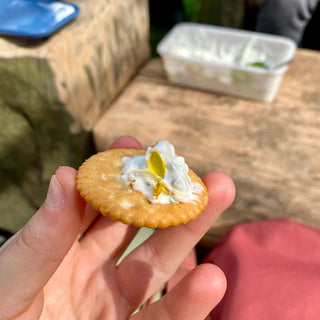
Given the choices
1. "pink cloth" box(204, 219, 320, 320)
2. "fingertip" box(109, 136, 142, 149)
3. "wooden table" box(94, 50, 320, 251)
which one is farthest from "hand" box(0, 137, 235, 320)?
"wooden table" box(94, 50, 320, 251)

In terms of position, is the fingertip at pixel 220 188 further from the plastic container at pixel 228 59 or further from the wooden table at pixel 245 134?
the plastic container at pixel 228 59

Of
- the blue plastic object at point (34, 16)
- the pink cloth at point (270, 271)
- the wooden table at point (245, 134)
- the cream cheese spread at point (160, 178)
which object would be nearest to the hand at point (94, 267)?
the cream cheese spread at point (160, 178)

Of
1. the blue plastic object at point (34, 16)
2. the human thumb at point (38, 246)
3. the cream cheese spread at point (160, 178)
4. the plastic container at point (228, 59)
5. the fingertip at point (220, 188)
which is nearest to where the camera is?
the human thumb at point (38, 246)

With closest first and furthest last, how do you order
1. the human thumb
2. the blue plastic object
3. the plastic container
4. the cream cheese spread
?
the human thumb, the cream cheese spread, the blue plastic object, the plastic container

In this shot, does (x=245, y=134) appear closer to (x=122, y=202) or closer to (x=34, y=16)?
(x=122, y=202)

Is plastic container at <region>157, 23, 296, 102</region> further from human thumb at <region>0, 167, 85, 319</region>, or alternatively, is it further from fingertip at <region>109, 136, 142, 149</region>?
human thumb at <region>0, 167, 85, 319</region>

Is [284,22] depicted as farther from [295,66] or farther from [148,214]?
[148,214]
